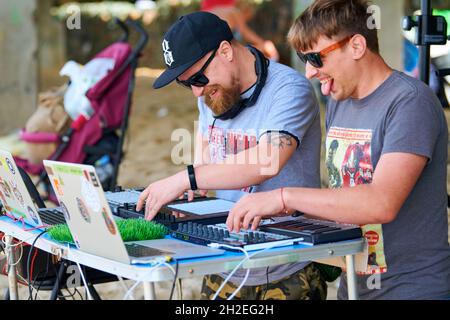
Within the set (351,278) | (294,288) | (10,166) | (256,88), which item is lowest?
(294,288)

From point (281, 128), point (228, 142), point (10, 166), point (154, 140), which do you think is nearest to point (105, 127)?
point (228, 142)

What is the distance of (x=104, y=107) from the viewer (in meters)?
6.11

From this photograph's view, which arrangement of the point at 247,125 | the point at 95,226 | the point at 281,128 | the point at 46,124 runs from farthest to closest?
the point at 46,124 < the point at 247,125 < the point at 281,128 < the point at 95,226

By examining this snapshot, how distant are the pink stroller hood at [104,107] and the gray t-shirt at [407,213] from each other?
3.54 m

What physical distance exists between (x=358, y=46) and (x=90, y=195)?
0.91 metres

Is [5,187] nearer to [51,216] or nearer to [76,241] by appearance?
[51,216]

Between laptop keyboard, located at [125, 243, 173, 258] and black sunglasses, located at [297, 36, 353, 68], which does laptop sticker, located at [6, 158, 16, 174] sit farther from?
black sunglasses, located at [297, 36, 353, 68]

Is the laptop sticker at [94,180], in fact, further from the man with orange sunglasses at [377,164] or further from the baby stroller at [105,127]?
the baby stroller at [105,127]

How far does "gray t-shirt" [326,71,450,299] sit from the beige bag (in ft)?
12.8

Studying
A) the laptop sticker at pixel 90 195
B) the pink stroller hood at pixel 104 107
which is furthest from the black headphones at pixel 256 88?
the pink stroller hood at pixel 104 107

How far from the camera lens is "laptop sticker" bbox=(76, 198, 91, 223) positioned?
8.00ft

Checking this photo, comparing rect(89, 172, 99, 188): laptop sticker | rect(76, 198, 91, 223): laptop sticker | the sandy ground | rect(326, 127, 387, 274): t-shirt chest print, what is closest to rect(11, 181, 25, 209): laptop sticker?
rect(76, 198, 91, 223): laptop sticker

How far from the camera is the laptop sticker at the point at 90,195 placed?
2.36 metres

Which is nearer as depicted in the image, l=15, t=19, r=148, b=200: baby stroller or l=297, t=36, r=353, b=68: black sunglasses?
l=297, t=36, r=353, b=68: black sunglasses
